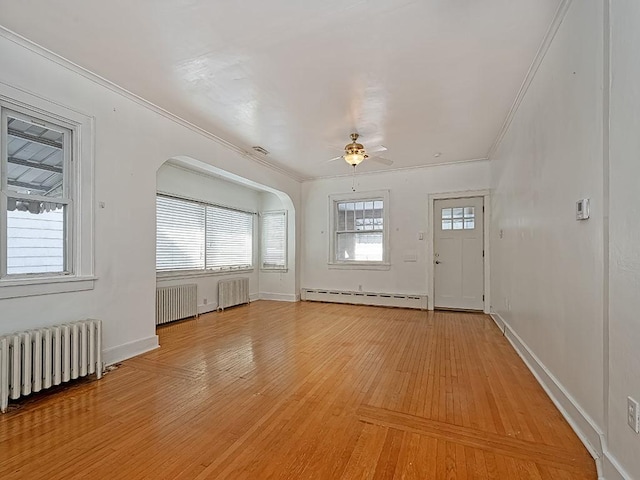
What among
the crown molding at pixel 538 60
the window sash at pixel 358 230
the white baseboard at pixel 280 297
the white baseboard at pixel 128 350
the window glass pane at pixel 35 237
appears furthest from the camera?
the white baseboard at pixel 280 297

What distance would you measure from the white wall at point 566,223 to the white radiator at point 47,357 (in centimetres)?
383

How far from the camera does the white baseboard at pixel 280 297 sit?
711cm

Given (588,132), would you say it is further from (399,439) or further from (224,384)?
(224,384)

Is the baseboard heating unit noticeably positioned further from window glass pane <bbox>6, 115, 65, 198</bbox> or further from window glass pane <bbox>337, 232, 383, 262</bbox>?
window glass pane <bbox>6, 115, 65, 198</bbox>

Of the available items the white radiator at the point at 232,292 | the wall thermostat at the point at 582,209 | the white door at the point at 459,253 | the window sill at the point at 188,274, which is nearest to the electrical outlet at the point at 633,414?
the wall thermostat at the point at 582,209

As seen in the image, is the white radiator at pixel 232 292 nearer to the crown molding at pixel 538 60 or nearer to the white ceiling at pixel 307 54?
the white ceiling at pixel 307 54

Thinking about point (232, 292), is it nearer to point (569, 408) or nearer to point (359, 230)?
point (359, 230)

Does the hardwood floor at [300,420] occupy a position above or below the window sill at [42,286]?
below

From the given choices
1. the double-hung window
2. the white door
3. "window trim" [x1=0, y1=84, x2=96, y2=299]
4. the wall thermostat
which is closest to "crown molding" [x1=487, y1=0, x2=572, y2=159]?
the wall thermostat

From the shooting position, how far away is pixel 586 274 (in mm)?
1862

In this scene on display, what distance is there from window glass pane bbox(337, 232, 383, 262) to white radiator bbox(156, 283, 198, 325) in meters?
3.23

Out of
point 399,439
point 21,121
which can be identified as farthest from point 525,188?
point 21,121

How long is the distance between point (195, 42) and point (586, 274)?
3.27 meters

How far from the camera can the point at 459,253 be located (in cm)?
595
